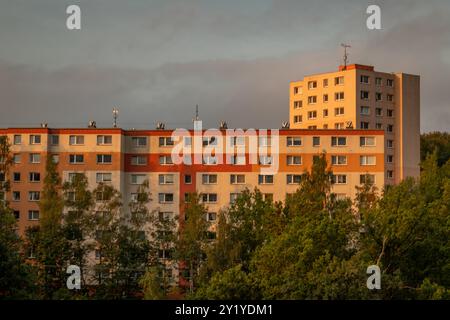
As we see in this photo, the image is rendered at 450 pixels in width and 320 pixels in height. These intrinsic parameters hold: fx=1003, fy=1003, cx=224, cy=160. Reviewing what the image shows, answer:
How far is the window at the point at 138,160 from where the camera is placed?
10538cm

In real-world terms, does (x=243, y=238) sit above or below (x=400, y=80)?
below

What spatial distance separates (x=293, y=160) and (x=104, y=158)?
777 inches

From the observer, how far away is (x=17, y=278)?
2169 inches

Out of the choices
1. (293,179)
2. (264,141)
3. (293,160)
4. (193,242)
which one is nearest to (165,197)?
(264,141)

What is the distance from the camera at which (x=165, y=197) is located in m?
105

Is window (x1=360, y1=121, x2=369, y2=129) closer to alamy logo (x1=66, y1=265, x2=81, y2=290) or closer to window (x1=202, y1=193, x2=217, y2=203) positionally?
window (x1=202, y1=193, x2=217, y2=203)

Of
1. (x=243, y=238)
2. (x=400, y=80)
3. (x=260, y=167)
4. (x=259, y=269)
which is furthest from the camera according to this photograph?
(x=400, y=80)

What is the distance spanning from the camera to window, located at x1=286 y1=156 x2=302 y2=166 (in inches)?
4144

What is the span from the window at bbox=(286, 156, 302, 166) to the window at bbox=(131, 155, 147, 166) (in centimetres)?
1501

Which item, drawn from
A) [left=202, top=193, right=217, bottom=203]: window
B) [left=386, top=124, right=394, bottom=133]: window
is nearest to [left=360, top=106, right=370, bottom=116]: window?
[left=386, top=124, right=394, bottom=133]: window

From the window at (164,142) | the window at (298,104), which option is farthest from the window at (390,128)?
the window at (164,142)
